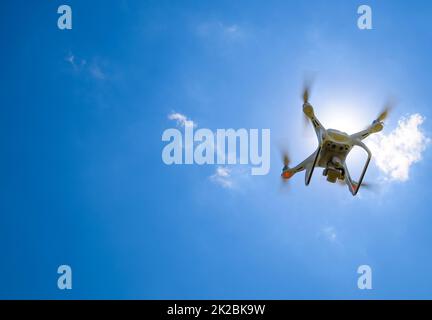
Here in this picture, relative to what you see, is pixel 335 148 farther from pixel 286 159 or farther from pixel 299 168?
pixel 286 159

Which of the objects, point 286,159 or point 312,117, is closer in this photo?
point 312,117

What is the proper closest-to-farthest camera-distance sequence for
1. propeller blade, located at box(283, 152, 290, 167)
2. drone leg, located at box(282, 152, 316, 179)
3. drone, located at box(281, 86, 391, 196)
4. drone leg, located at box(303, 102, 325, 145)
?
drone, located at box(281, 86, 391, 196), drone leg, located at box(303, 102, 325, 145), drone leg, located at box(282, 152, 316, 179), propeller blade, located at box(283, 152, 290, 167)

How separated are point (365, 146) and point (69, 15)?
30885mm

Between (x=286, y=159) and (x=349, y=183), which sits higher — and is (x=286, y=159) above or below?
above

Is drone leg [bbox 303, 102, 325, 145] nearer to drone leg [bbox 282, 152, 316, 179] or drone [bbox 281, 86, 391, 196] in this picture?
drone [bbox 281, 86, 391, 196]

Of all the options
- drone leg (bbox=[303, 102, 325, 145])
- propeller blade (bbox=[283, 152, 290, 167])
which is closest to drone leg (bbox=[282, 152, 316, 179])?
propeller blade (bbox=[283, 152, 290, 167])

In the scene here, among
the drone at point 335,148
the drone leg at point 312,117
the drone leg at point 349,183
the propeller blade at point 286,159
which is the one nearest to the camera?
the drone at point 335,148

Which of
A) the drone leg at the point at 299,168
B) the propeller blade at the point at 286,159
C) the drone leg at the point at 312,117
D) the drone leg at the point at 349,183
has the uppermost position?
the drone leg at the point at 312,117

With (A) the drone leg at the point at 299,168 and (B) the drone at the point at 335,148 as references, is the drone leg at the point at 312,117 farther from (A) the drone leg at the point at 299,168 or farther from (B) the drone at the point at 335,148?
(A) the drone leg at the point at 299,168

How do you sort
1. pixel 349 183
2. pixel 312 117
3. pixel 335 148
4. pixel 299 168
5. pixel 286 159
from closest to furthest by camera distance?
pixel 335 148 < pixel 349 183 < pixel 312 117 < pixel 299 168 < pixel 286 159

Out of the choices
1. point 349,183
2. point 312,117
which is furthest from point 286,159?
point 349,183

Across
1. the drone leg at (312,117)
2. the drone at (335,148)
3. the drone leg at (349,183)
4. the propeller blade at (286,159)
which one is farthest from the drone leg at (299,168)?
the drone leg at (349,183)

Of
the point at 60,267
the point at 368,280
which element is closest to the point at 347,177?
the point at 368,280

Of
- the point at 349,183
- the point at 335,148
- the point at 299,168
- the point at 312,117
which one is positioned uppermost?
the point at 312,117
